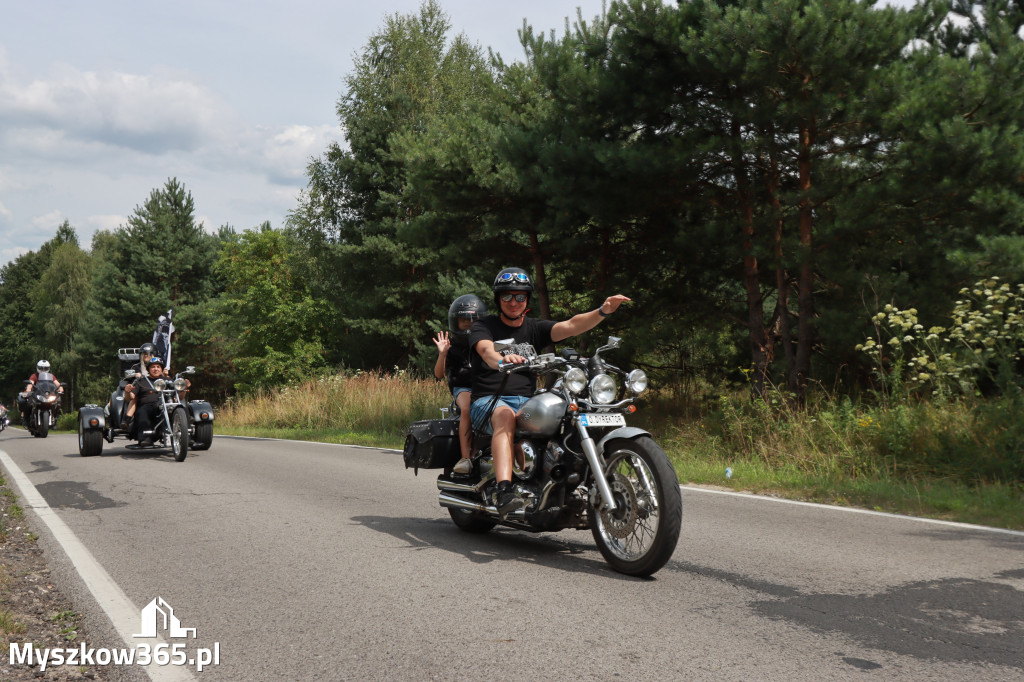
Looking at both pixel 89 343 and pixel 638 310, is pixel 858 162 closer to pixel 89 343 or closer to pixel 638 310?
pixel 638 310

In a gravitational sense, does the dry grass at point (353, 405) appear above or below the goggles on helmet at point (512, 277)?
below

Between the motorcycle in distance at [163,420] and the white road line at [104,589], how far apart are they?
5051 mm

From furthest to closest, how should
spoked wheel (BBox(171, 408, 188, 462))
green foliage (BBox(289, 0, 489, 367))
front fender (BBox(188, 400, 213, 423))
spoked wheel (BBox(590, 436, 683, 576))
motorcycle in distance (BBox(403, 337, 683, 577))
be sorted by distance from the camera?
1. green foliage (BBox(289, 0, 489, 367))
2. front fender (BBox(188, 400, 213, 423))
3. spoked wheel (BBox(171, 408, 188, 462))
4. motorcycle in distance (BBox(403, 337, 683, 577))
5. spoked wheel (BBox(590, 436, 683, 576))

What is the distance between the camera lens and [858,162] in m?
12.9

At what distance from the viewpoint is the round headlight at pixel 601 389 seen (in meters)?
5.55

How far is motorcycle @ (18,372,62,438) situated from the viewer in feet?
77.8

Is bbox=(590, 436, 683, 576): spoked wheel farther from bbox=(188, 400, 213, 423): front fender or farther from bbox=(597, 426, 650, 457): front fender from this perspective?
bbox=(188, 400, 213, 423): front fender

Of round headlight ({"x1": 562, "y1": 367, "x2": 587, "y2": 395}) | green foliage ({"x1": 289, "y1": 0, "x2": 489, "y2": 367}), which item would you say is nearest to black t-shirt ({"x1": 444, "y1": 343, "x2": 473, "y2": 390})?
round headlight ({"x1": 562, "y1": 367, "x2": 587, "y2": 395})

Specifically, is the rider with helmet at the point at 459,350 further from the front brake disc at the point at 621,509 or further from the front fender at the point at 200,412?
the front fender at the point at 200,412

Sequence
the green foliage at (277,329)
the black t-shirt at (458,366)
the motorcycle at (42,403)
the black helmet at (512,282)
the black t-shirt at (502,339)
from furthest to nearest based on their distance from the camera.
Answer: the green foliage at (277,329) < the motorcycle at (42,403) < the black t-shirt at (458,366) < the black t-shirt at (502,339) < the black helmet at (512,282)

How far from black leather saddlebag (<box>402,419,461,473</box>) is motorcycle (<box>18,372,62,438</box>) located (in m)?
20.5

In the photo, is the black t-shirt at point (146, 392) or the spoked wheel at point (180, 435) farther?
the black t-shirt at point (146, 392)

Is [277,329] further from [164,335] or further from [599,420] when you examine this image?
[599,420]

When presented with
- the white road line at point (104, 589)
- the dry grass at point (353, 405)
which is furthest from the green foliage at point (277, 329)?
the white road line at point (104, 589)
